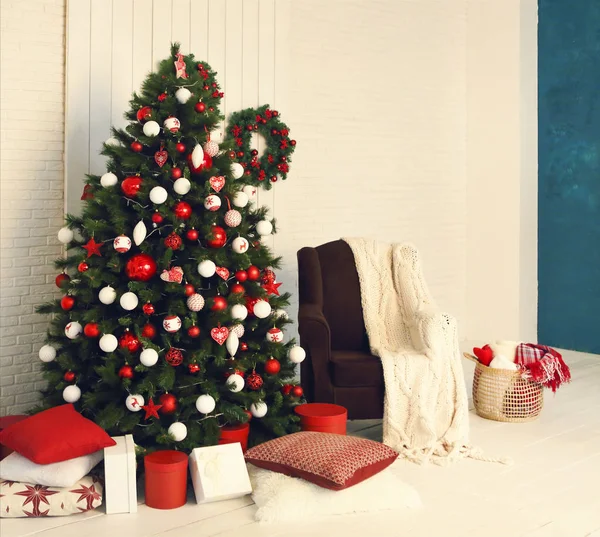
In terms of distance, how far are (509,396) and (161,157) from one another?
2194mm

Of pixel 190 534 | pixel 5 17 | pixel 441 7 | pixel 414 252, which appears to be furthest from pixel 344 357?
pixel 441 7

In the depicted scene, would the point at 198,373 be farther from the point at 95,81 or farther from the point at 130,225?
the point at 95,81

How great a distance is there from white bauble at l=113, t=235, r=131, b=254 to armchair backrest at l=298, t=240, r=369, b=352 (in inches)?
42.7

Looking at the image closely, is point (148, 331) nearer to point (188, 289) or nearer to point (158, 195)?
point (188, 289)

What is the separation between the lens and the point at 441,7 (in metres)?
5.70

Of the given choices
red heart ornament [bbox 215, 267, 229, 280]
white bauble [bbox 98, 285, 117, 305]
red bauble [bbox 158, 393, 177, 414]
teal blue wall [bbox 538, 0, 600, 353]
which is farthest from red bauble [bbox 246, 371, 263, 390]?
teal blue wall [bbox 538, 0, 600, 353]

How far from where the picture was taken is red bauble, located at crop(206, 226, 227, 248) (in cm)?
329

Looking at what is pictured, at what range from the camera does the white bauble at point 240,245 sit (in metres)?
3.36

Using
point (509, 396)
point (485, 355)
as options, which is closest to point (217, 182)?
point (485, 355)

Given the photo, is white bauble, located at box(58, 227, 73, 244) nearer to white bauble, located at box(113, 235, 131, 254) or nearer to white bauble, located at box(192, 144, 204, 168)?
white bauble, located at box(113, 235, 131, 254)

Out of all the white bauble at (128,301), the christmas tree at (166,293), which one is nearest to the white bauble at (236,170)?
the christmas tree at (166,293)

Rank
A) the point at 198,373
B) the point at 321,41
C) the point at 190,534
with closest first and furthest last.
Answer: the point at 190,534 → the point at 198,373 → the point at 321,41

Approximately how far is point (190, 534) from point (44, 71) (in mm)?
2465

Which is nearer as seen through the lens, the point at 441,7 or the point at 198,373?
the point at 198,373
